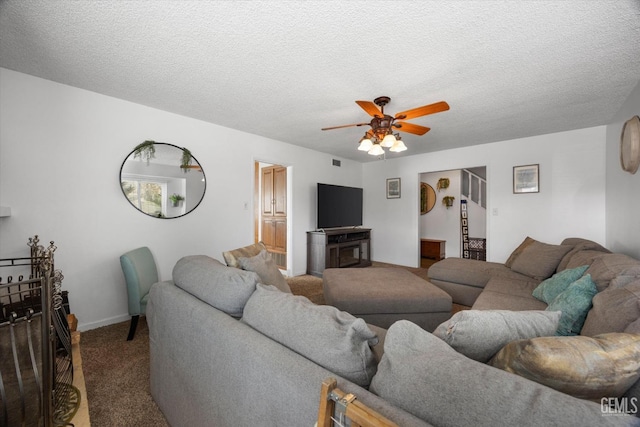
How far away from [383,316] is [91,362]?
2.37m

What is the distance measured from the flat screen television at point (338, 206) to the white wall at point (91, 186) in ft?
5.71

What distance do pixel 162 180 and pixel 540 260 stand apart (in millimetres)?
4274

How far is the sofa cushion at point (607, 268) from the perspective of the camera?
5.32 ft

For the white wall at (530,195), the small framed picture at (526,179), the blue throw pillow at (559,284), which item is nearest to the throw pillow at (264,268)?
the blue throw pillow at (559,284)

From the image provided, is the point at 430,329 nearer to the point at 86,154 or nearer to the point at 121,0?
the point at 121,0

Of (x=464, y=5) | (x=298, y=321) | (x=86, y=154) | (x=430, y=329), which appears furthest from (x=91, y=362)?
(x=464, y=5)

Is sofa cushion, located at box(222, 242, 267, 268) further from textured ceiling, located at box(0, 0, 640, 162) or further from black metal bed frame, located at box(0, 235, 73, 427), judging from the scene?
textured ceiling, located at box(0, 0, 640, 162)

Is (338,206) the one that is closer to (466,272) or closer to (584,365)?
(466,272)

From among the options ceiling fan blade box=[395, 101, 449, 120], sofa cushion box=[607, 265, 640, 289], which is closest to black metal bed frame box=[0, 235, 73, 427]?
ceiling fan blade box=[395, 101, 449, 120]

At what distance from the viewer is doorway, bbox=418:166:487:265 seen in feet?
20.6

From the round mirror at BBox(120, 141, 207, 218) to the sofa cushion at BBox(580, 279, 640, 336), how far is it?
12.1 feet

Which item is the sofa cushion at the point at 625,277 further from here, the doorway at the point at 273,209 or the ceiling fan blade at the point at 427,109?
the doorway at the point at 273,209

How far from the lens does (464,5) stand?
1.51 meters

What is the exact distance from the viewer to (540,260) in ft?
9.34
